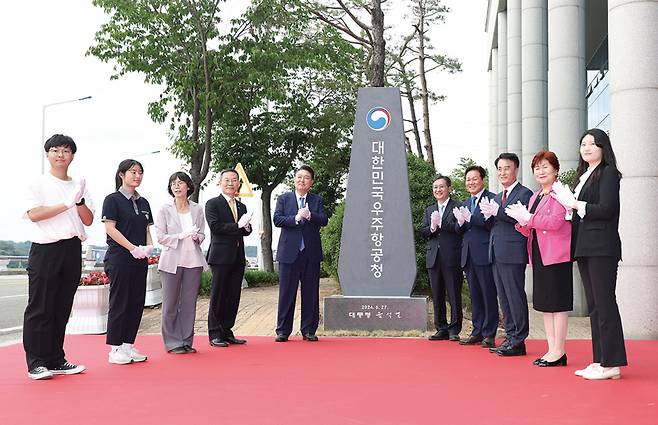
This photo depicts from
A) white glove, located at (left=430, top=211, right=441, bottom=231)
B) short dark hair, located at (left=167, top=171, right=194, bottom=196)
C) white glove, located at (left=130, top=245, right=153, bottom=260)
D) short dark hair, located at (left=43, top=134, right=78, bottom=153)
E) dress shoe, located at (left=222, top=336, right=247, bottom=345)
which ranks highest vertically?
short dark hair, located at (left=43, top=134, right=78, bottom=153)

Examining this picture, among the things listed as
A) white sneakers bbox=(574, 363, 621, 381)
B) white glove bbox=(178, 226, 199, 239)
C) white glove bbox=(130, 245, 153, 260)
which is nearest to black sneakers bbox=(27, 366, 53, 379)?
white glove bbox=(130, 245, 153, 260)

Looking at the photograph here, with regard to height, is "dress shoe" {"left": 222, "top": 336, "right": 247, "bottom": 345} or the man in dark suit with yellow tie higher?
the man in dark suit with yellow tie

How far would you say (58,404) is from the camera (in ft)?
14.7

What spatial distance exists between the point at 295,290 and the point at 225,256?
0.96 meters

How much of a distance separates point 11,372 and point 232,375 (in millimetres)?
1856

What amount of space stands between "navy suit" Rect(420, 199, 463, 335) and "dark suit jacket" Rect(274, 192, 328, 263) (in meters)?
1.23

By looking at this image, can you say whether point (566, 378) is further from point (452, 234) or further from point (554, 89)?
point (554, 89)

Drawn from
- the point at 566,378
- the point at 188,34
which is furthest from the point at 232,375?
the point at 188,34

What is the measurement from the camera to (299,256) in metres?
7.86

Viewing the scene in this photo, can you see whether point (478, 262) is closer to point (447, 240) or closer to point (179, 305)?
point (447, 240)

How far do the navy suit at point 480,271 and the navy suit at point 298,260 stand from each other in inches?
63.2

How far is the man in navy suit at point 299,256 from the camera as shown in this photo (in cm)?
780

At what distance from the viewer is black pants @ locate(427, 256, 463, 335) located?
7812mm

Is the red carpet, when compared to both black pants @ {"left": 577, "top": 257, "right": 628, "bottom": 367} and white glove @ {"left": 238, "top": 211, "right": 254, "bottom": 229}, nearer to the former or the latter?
black pants @ {"left": 577, "top": 257, "right": 628, "bottom": 367}
